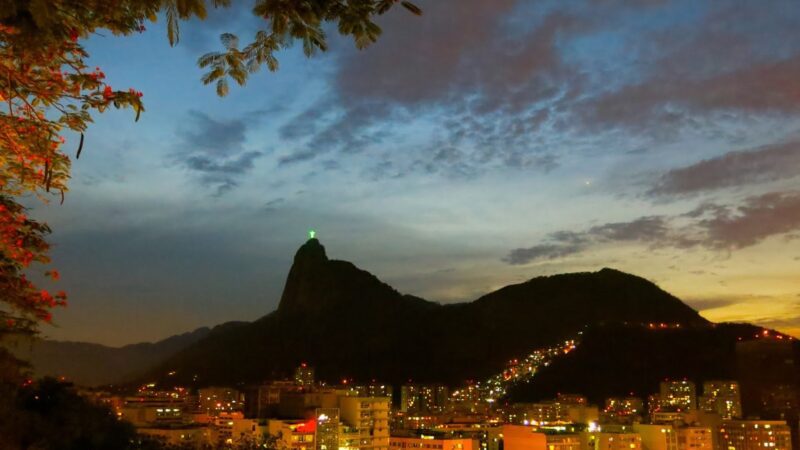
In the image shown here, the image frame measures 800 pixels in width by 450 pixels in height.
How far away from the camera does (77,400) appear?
5820 millimetres

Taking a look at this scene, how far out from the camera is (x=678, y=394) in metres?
43.2

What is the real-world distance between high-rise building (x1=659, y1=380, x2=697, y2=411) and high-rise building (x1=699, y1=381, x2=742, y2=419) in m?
0.63

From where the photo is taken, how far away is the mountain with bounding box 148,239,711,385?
5594cm

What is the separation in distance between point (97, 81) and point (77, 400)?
12.6 ft

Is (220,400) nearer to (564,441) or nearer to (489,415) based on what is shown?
(489,415)

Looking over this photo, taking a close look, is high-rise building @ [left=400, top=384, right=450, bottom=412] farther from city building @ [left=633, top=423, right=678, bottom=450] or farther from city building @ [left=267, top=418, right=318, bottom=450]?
city building @ [left=267, top=418, right=318, bottom=450]

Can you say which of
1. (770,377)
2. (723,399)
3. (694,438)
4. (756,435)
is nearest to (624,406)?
(723,399)

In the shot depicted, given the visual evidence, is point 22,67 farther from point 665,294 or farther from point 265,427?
point 665,294

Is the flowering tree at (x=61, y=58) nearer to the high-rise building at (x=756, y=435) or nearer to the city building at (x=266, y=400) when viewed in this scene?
the city building at (x=266, y=400)

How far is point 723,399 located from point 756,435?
6.95 meters

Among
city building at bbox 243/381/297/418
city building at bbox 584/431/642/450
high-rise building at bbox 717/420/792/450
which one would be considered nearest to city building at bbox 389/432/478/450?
city building at bbox 243/381/297/418

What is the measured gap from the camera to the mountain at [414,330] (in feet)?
184

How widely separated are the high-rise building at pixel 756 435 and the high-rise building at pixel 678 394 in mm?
5571

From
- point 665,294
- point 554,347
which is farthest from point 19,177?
point 665,294
